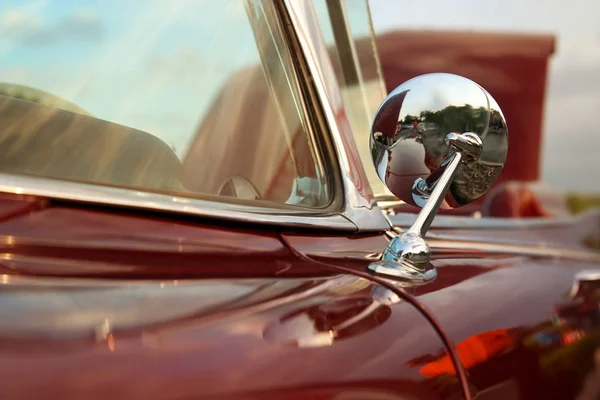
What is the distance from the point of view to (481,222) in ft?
6.91

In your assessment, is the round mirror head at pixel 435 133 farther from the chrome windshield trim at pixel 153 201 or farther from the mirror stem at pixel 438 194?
the chrome windshield trim at pixel 153 201

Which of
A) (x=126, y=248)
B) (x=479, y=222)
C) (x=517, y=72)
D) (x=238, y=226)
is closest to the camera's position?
(x=126, y=248)

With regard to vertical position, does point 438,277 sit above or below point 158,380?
below

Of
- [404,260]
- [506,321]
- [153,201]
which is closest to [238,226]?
[153,201]

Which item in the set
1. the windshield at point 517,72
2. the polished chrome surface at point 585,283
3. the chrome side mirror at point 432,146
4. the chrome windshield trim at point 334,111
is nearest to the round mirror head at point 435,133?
the chrome side mirror at point 432,146

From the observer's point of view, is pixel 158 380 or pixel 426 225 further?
pixel 426 225

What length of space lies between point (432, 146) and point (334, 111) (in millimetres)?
260

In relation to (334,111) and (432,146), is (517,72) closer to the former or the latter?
(334,111)

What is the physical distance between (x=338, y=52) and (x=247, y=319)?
1076 mm

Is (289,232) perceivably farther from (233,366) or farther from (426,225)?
(233,366)

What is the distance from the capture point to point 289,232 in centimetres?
108

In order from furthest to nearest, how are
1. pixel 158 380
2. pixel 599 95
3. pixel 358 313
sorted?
1. pixel 599 95
2. pixel 358 313
3. pixel 158 380

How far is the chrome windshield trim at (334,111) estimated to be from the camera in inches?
49.1

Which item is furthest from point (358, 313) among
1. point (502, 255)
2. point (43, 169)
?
point (502, 255)
